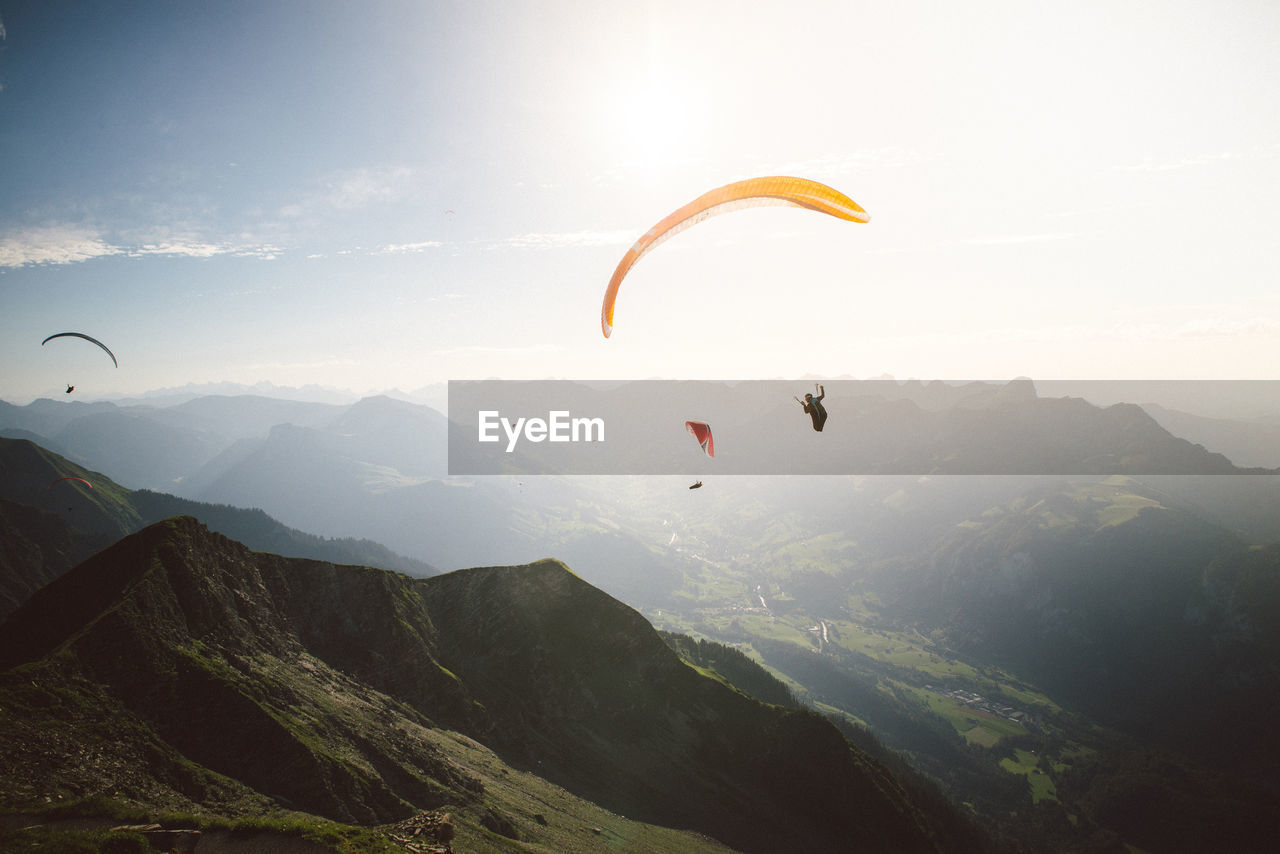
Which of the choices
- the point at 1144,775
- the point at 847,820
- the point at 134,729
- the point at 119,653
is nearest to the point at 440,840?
the point at 134,729

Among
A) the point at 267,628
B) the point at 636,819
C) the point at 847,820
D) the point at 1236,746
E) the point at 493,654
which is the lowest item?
the point at 1236,746

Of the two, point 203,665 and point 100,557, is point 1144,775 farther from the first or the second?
point 100,557

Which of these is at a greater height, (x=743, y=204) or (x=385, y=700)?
(x=743, y=204)

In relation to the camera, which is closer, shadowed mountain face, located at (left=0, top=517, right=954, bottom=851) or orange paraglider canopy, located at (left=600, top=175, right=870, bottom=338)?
orange paraglider canopy, located at (left=600, top=175, right=870, bottom=338)

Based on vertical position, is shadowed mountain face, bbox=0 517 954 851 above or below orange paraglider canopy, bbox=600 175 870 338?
below

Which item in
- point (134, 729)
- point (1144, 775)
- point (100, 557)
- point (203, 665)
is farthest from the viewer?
point (1144, 775)
